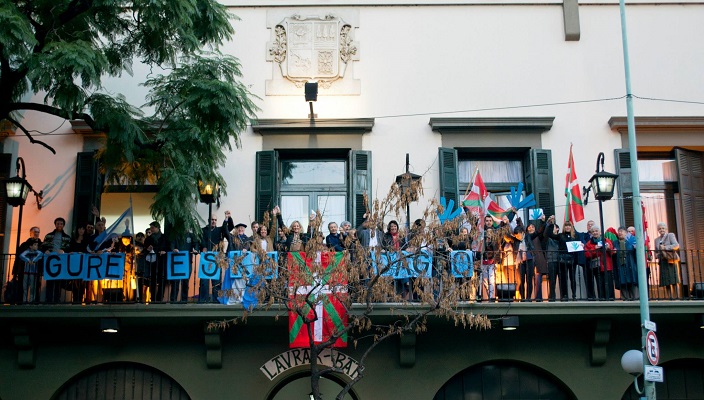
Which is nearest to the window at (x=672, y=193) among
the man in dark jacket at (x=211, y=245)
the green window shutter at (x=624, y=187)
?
the green window shutter at (x=624, y=187)

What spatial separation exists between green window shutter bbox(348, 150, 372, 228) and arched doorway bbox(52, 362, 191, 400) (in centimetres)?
487

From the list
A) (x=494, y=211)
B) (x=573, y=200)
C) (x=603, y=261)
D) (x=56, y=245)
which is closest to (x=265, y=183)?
(x=56, y=245)

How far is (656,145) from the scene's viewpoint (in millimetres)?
20547

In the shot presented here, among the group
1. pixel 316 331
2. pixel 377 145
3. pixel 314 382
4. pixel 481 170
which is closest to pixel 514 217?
pixel 481 170

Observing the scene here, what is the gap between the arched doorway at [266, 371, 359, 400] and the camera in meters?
18.4

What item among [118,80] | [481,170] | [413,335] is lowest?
[413,335]

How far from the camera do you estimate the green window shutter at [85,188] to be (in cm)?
1997

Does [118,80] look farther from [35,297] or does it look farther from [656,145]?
[656,145]

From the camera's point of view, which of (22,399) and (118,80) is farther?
(118,80)

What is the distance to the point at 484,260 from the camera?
1820 cm

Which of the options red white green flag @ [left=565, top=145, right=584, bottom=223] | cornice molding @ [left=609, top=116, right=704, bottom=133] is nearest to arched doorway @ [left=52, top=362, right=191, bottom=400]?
red white green flag @ [left=565, top=145, right=584, bottom=223]

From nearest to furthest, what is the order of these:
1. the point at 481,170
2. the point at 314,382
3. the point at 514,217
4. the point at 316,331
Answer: the point at 314,382, the point at 316,331, the point at 514,217, the point at 481,170

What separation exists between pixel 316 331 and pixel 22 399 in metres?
5.69

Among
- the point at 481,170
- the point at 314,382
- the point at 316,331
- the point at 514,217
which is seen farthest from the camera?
the point at 481,170
